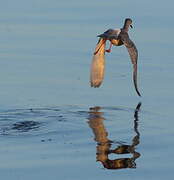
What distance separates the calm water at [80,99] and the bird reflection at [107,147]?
12 millimetres

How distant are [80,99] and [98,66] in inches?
21.6

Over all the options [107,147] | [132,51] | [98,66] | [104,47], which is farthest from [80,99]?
[107,147]

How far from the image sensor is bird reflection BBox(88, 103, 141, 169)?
346 inches

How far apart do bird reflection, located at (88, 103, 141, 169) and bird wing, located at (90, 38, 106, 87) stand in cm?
72

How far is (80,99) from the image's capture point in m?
11.6

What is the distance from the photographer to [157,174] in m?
8.34

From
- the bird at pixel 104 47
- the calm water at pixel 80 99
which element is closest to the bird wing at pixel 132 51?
the bird at pixel 104 47

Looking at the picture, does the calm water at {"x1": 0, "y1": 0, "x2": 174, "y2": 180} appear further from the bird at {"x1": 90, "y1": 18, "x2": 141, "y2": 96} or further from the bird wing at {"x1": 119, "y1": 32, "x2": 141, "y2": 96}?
the bird wing at {"x1": 119, "y1": 32, "x2": 141, "y2": 96}

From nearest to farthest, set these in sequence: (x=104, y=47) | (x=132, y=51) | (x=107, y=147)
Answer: (x=107, y=147), (x=132, y=51), (x=104, y=47)

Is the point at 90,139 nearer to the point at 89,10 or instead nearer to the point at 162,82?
the point at 162,82

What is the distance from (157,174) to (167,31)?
7.91 meters

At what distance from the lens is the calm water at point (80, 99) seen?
8766 mm

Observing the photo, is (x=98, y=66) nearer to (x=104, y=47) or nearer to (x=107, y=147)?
(x=104, y=47)

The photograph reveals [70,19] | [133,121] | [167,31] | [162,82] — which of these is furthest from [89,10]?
[133,121]
